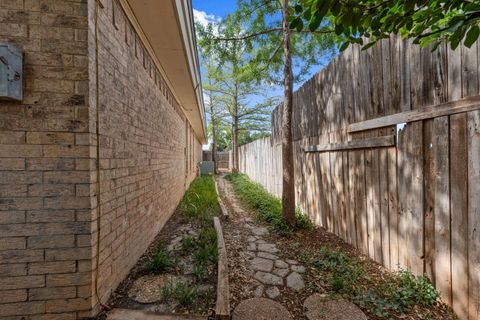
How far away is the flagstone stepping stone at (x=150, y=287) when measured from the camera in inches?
91.2

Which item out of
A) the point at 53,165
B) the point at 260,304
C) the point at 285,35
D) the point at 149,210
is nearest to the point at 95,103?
the point at 53,165

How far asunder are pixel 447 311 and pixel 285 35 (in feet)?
14.2

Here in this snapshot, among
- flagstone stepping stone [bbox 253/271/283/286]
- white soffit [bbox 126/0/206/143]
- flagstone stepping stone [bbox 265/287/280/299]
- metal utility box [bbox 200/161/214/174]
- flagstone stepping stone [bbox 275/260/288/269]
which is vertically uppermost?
white soffit [bbox 126/0/206/143]

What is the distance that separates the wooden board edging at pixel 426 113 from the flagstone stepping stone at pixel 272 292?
2318 millimetres

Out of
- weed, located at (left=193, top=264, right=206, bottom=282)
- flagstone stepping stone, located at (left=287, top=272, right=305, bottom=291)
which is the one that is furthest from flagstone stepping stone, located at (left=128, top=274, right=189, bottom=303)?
flagstone stepping stone, located at (left=287, top=272, right=305, bottom=291)

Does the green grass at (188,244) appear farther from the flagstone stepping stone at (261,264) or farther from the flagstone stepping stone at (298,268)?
the flagstone stepping stone at (298,268)

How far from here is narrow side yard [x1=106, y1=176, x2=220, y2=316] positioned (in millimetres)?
2215

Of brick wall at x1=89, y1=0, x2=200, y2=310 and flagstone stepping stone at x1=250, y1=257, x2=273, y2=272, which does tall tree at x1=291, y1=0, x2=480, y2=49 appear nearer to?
brick wall at x1=89, y1=0, x2=200, y2=310

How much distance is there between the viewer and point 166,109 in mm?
5238

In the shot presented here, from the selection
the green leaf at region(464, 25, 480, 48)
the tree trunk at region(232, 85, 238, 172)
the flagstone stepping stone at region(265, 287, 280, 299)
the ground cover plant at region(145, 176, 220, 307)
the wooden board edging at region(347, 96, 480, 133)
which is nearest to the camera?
the green leaf at region(464, 25, 480, 48)

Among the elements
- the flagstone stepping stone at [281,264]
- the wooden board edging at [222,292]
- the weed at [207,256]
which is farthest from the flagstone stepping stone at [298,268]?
the weed at [207,256]

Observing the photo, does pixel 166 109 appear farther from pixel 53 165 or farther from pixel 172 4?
pixel 53 165

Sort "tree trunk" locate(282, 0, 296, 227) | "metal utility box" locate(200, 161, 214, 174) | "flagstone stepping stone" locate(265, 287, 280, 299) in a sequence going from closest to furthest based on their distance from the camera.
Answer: "flagstone stepping stone" locate(265, 287, 280, 299), "tree trunk" locate(282, 0, 296, 227), "metal utility box" locate(200, 161, 214, 174)

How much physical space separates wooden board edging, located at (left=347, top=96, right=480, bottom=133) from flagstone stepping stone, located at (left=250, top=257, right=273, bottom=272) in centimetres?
227
